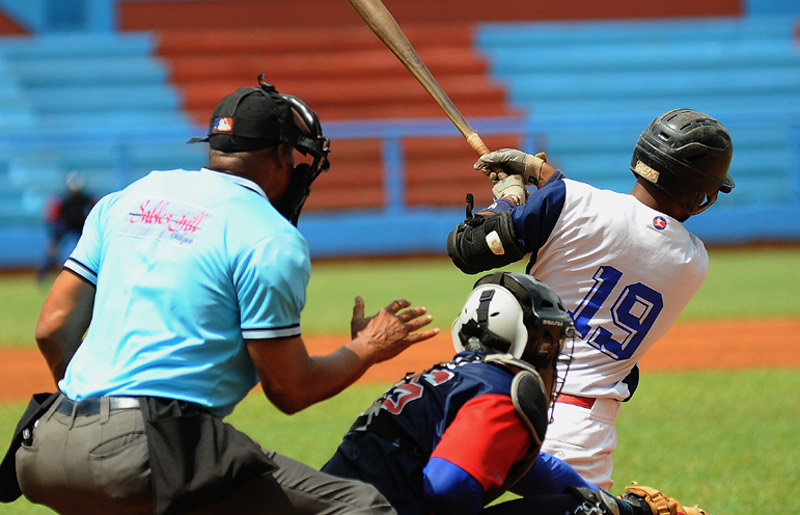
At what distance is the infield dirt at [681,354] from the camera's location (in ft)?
29.6

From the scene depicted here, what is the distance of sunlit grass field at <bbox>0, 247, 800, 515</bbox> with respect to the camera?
16.9ft

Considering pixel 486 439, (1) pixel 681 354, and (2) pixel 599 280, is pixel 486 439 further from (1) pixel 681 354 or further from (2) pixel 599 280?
(1) pixel 681 354

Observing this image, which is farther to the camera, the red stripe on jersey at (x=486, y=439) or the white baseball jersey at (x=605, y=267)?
the white baseball jersey at (x=605, y=267)

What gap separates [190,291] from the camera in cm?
289

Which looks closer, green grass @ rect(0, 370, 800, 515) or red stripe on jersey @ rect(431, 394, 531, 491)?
red stripe on jersey @ rect(431, 394, 531, 491)

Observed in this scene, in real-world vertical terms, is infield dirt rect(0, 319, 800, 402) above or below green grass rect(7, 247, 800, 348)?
above

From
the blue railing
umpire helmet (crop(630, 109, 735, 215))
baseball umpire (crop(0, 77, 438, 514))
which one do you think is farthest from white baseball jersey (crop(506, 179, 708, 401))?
the blue railing

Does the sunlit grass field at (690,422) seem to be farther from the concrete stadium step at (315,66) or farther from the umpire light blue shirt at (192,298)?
the concrete stadium step at (315,66)

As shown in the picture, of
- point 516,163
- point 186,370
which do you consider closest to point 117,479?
point 186,370

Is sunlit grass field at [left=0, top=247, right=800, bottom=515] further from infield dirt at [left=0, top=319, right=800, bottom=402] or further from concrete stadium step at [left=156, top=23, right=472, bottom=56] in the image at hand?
concrete stadium step at [left=156, top=23, right=472, bottom=56]

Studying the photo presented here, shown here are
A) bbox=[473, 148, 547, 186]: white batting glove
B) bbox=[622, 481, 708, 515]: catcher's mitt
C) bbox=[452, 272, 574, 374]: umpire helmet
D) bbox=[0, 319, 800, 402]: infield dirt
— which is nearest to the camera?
bbox=[452, 272, 574, 374]: umpire helmet

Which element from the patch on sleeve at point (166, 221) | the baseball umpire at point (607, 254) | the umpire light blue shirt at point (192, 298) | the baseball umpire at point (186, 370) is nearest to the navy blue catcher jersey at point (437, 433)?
the baseball umpire at point (186, 370)

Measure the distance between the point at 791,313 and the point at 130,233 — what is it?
34.1ft

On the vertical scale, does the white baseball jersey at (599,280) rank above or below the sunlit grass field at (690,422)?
above
